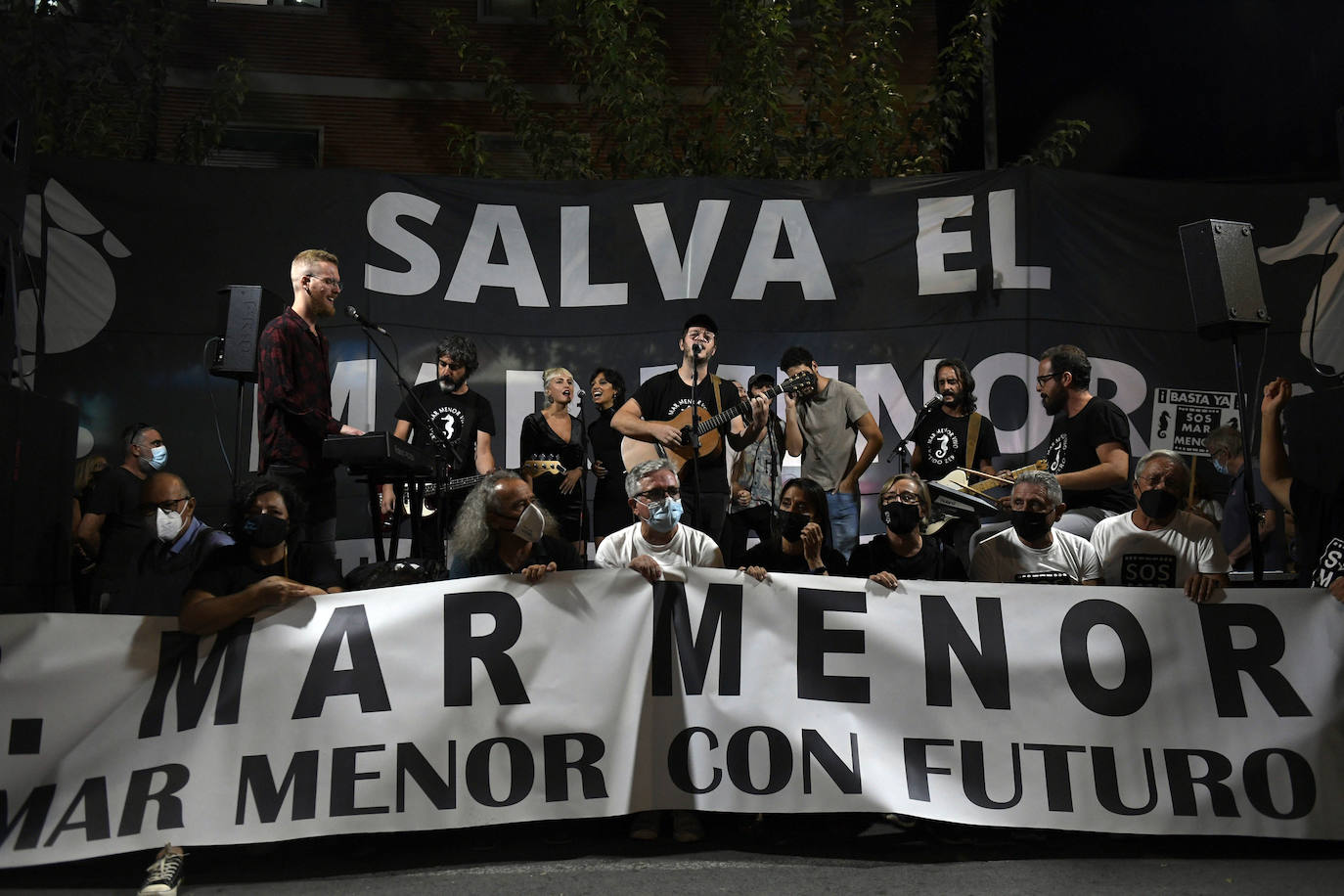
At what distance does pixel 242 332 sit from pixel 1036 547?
14.2ft

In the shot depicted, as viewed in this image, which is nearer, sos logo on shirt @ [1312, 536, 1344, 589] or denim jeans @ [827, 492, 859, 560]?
sos logo on shirt @ [1312, 536, 1344, 589]

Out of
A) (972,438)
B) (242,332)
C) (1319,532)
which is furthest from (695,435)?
(1319,532)

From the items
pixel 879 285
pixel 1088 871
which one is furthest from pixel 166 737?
pixel 879 285

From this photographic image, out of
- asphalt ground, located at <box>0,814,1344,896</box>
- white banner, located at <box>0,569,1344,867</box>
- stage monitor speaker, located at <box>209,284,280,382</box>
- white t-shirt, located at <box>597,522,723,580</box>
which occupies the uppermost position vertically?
stage monitor speaker, located at <box>209,284,280,382</box>

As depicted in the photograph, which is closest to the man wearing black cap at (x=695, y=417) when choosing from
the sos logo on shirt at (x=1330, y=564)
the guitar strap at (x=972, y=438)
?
the guitar strap at (x=972, y=438)

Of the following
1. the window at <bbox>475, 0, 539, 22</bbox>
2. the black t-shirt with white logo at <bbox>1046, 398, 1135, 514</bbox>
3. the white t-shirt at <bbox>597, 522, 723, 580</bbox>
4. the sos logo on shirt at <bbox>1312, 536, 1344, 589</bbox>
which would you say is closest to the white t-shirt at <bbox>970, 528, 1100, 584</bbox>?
the sos logo on shirt at <bbox>1312, 536, 1344, 589</bbox>

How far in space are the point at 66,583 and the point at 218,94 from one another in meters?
8.72

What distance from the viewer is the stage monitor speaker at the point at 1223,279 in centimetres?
612

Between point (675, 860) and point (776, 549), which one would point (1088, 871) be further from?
point (776, 549)

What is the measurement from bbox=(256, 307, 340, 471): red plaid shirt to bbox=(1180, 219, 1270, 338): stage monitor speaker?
4.34 meters

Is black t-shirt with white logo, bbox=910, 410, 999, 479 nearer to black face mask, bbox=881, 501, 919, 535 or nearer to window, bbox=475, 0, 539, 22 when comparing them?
black face mask, bbox=881, 501, 919, 535

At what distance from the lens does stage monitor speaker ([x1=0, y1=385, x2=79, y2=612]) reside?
16.7ft

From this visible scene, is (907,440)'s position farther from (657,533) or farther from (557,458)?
(657,533)

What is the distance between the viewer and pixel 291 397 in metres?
5.73
